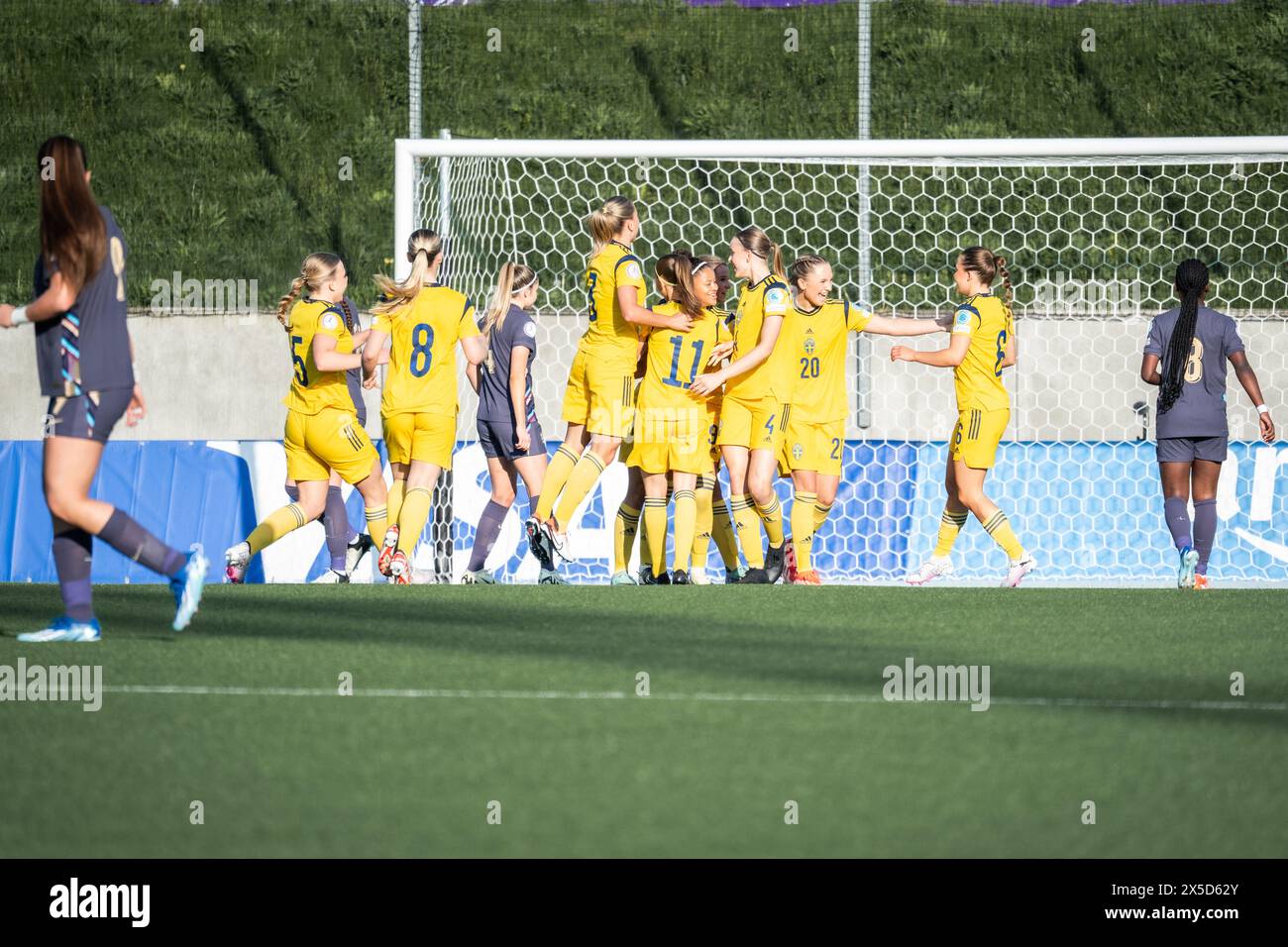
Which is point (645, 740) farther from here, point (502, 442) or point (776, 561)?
point (502, 442)

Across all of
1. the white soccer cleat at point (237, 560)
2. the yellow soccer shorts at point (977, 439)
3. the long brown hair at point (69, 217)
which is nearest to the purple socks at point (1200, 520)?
the yellow soccer shorts at point (977, 439)

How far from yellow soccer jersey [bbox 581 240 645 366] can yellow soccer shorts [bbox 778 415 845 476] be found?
1.05m

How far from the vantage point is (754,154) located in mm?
11000

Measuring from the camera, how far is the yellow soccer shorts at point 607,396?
30.9ft

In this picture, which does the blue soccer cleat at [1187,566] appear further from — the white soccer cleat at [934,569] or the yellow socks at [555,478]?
the yellow socks at [555,478]

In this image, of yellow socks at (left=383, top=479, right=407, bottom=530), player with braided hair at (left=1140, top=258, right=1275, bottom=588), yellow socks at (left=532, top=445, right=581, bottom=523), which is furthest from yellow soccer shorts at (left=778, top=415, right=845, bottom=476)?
yellow socks at (left=383, top=479, right=407, bottom=530)

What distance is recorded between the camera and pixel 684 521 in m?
9.29

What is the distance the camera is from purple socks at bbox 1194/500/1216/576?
9484 mm

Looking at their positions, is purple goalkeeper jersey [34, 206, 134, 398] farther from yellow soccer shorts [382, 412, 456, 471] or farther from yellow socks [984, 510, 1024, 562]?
yellow socks [984, 510, 1024, 562]

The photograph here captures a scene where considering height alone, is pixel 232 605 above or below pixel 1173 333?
below

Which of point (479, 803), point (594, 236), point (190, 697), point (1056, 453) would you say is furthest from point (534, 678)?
point (1056, 453)

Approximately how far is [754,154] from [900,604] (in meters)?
4.23
